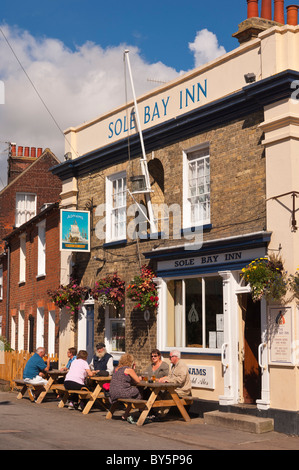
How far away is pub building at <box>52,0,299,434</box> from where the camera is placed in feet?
39.1

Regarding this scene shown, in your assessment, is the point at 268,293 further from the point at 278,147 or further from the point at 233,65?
the point at 233,65

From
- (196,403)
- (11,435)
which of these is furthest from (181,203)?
(11,435)

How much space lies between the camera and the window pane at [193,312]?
14.1m

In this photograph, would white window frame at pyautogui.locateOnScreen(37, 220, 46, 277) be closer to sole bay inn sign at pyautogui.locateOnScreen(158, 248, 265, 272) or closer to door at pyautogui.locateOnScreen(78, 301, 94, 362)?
door at pyautogui.locateOnScreen(78, 301, 94, 362)

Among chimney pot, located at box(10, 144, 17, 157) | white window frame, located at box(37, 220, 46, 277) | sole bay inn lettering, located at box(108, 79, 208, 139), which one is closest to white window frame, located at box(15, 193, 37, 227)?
chimney pot, located at box(10, 144, 17, 157)

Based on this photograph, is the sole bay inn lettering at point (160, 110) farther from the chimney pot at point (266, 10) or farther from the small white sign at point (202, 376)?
the small white sign at point (202, 376)

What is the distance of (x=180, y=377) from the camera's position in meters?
12.8

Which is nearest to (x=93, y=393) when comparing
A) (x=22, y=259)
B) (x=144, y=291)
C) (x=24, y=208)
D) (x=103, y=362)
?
(x=103, y=362)

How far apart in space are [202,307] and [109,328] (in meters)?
4.01

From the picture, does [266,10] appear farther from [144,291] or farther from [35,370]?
[35,370]

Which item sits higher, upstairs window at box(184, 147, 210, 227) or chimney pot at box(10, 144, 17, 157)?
chimney pot at box(10, 144, 17, 157)

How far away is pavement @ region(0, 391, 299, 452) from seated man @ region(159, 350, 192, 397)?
578 mm

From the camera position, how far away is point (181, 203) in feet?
48.3

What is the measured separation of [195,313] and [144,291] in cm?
139
